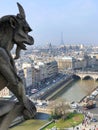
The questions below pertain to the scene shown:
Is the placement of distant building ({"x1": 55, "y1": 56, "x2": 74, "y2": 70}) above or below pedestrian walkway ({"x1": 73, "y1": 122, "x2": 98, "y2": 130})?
above

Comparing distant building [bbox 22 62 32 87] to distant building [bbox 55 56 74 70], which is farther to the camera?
distant building [bbox 55 56 74 70]

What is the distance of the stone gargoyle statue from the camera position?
1.46 m

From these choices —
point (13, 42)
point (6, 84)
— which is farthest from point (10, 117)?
point (13, 42)

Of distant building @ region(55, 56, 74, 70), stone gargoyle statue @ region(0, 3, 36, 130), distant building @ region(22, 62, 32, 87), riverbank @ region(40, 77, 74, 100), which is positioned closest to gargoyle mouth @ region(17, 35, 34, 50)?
stone gargoyle statue @ region(0, 3, 36, 130)

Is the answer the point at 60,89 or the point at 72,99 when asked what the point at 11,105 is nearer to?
the point at 72,99

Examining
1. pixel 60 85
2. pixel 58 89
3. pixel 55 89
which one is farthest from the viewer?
pixel 60 85

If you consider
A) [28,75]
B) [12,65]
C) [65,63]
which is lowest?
[65,63]

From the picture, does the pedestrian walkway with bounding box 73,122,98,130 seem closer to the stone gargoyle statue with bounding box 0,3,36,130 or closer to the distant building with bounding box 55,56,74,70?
the stone gargoyle statue with bounding box 0,3,36,130

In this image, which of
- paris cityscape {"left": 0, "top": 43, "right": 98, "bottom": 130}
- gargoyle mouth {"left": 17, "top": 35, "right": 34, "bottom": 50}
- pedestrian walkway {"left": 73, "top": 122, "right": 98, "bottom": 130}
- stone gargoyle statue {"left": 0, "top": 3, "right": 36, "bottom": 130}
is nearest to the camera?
stone gargoyle statue {"left": 0, "top": 3, "right": 36, "bottom": 130}

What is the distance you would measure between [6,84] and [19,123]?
→ 35.9 feet

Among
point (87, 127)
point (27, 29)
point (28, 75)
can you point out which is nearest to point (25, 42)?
point (27, 29)

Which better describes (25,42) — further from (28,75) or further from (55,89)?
(28,75)

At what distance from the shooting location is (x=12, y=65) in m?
1.51

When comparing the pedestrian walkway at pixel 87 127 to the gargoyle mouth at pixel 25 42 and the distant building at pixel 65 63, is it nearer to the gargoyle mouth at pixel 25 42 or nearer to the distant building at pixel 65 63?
the gargoyle mouth at pixel 25 42
